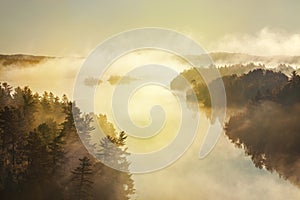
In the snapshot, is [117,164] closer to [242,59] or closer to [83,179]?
[83,179]

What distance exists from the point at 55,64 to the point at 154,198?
52.3 inches

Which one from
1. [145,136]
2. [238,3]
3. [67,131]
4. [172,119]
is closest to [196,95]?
[172,119]

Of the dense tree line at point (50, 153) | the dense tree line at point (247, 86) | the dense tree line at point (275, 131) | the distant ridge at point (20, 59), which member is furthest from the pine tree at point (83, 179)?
the dense tree line at point (275, 131)

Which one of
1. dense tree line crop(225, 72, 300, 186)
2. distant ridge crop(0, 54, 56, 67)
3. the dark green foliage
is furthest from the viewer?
distant ridge crop(0, 54, 56, 67)

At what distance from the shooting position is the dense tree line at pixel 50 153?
11.6 ft

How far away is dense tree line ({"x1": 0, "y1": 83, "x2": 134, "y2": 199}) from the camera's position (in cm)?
355

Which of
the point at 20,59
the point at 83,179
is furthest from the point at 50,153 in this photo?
the point at 20,59

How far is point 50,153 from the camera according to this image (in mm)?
3650

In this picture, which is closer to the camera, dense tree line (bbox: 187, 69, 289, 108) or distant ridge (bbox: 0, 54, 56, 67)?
dense tree line (bbox: 187, 69, 289, 108)

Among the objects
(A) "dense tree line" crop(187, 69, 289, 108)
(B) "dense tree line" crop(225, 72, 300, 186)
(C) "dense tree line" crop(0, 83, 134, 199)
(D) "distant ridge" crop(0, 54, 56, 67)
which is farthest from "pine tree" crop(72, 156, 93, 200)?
(B) "dense tree line" crop(225, 72, 300, 186)

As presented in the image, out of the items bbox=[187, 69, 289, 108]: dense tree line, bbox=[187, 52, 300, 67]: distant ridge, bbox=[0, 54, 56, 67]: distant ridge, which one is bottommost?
bbox=[187, 69, 289, 108]: dense tree line

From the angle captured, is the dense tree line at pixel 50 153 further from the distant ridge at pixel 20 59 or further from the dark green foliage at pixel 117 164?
the distant ridge at pixel 20 59

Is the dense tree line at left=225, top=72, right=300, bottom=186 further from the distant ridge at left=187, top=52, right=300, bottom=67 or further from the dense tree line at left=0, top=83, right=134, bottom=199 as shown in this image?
the dense tree line at left=0, top=83, right=134, bottom=199

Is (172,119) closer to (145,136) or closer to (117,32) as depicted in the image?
(145,136)
